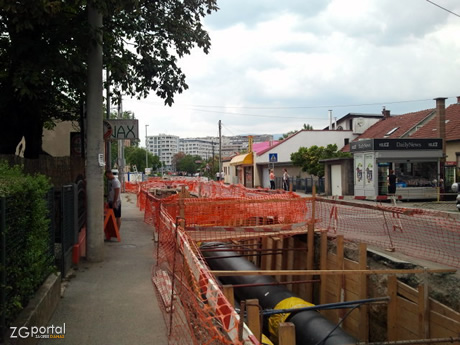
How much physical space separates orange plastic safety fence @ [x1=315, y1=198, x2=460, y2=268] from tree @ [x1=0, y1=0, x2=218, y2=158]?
16.3 ft

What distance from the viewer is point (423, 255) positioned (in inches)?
287

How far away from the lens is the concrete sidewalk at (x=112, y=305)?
4508 mm

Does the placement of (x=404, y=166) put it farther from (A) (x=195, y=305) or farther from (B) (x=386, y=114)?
(B) (x=386, y=114)

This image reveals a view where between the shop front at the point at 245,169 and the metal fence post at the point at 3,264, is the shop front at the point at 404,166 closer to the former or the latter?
the metal fence post at the point at 3,264

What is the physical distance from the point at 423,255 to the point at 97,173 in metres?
6.23

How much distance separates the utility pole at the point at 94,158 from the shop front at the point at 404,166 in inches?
603

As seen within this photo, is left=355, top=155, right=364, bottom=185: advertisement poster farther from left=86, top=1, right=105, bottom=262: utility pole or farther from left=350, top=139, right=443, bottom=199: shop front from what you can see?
left=86, top=1, right=105, bottom=262: utility pole

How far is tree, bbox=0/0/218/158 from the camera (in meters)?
7.91

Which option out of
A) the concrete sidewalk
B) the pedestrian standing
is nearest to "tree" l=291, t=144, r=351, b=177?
the pedestrian standing

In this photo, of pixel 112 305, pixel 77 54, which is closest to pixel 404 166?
pixel 77 54

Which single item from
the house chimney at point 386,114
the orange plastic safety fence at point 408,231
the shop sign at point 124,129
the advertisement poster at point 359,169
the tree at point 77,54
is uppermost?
the house chimney at point 386,114

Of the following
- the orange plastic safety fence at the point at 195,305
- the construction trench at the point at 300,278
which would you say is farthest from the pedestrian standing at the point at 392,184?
the orange plastic safety fence at the point at 195,305

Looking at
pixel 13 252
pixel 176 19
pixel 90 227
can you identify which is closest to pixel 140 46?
pixel 176 19

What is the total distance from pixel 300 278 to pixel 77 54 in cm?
678
